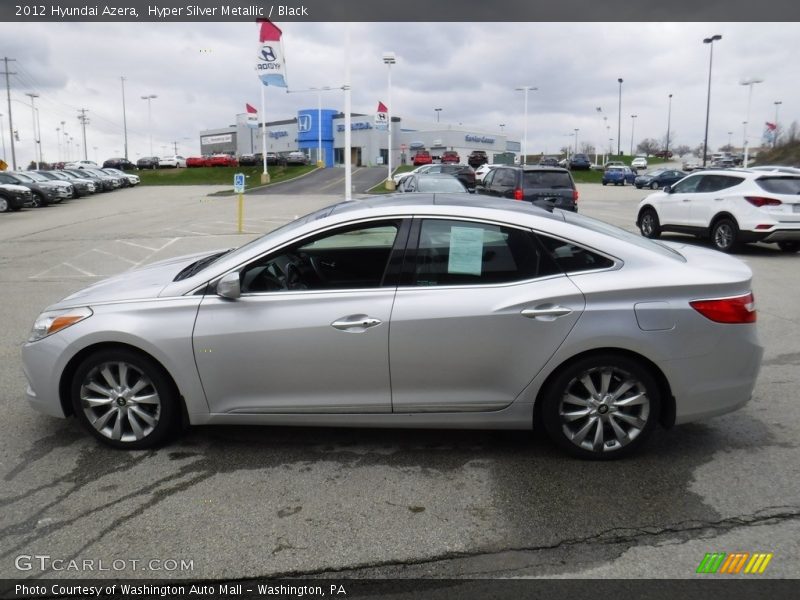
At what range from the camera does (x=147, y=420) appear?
14.3ft

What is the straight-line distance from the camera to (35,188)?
3045 centimetres

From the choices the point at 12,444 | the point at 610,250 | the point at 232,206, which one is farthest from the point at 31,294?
the point at 232,206

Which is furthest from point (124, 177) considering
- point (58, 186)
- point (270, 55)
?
point (270, 55)

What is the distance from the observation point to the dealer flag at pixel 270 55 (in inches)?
915

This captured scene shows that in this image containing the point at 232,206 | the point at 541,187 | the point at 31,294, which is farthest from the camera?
the point at 232,206

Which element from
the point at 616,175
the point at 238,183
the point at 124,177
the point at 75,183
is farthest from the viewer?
the point at 616,175

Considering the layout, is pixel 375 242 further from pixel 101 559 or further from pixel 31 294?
pixel 31 294

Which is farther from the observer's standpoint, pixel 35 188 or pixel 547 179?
pixel 35 188

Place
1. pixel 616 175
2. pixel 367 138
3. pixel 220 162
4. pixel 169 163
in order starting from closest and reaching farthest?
1. pixel 616 175
2. pixel 220 162
3. pixel 169 163
4. pixel 367 138

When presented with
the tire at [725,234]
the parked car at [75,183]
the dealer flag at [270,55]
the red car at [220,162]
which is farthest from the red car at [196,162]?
the tire at [725,234]

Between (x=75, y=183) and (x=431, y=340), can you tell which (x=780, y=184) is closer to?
(x=431, y=340)

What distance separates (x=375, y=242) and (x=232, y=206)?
26083mm

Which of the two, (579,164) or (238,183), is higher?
(579,164)

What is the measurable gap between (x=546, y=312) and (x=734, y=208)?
37.9 feet
